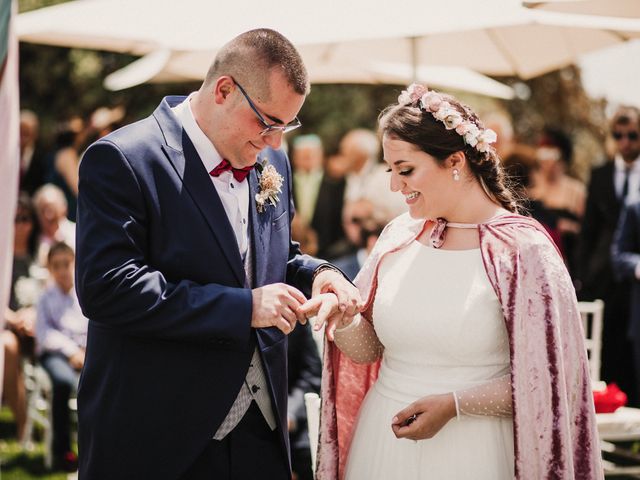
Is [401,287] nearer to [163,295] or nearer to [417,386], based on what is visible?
[417,386]

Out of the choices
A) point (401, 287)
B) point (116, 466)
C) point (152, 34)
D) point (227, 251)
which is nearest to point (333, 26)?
point (152, 34)

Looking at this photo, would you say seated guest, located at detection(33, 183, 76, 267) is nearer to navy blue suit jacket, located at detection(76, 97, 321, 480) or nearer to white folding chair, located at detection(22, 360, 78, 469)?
white folding chair, located at detection(22, 360, 78, 469)

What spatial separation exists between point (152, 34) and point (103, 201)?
4247 mm

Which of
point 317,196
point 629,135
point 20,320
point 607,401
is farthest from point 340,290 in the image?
point 317,196

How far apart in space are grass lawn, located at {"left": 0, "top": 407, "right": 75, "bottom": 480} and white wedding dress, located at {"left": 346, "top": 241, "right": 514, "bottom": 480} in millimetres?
3666

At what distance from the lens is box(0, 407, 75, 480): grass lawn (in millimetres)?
6242

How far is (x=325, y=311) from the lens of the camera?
2828 millimetres

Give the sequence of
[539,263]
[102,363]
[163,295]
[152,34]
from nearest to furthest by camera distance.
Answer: [163,295], [102,363], [539,263], [152,34]

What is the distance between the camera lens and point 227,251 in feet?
9.11

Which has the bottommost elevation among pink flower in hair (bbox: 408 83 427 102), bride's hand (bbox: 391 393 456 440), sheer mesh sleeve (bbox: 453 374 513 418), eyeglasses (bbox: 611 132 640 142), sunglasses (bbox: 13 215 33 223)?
bride's hand (bbox: 391 393 456 440)

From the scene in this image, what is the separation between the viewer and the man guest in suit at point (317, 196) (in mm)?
8633

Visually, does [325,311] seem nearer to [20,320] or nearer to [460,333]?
[460,333]

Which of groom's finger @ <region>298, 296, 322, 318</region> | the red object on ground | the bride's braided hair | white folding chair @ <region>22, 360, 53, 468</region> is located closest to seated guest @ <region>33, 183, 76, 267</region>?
white folding chair @ <region>22, 360, 53, 468</region>

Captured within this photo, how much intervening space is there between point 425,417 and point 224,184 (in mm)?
1019
